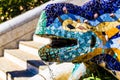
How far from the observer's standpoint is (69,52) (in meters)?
3.77

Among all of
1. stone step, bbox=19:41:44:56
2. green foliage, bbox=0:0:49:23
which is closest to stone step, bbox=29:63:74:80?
stone step, bbox=19:41:44:56

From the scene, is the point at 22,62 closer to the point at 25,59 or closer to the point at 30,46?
the point at 25,59

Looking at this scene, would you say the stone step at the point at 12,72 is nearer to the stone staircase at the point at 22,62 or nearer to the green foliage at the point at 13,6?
the stone staircase at the point at 22,62

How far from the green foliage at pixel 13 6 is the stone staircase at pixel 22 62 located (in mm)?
1526

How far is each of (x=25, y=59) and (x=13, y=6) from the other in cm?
253

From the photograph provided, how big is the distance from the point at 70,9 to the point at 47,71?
1774 millimetres

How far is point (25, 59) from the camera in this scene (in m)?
7.62

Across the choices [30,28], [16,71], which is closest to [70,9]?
[16,71]

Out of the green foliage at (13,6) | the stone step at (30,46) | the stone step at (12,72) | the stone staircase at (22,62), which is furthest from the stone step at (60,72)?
the green foliage at (13,6)

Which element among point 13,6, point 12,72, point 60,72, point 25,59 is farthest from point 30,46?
point 60,72

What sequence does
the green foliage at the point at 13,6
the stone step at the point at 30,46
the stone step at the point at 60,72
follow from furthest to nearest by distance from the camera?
the green foliage at the point at 13,6 < the stone step at the point at 30,46 < the stone step at the point at 60,72

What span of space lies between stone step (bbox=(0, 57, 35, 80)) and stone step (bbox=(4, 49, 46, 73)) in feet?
0.27

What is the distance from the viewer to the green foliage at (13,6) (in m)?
9.74

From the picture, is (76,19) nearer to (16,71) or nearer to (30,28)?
(16,71)
